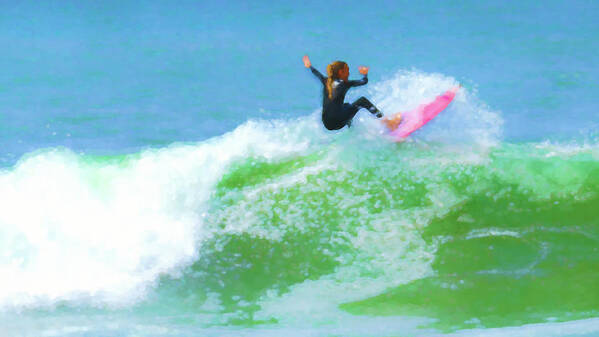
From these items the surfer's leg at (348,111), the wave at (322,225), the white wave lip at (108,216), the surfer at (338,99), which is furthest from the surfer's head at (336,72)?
the white wave lip at (108,216)

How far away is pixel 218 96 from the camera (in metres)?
8.93

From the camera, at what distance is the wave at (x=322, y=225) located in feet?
19.9

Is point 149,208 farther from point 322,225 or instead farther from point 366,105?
point 366,105

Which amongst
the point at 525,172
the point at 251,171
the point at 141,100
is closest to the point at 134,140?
the point at 141,100

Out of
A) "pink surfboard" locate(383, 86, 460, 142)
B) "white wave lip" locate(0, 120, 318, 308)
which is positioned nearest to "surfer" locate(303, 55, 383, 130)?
"pink surfboard" locate(383, 86, 460, 142)

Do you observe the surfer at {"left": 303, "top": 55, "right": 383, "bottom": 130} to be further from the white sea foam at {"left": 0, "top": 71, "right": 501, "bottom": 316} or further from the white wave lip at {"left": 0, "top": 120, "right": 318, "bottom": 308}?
the white wave lip at {"left": 0, "top": 120, "right": 318, "bottom": 308}

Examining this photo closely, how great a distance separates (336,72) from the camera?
6.54 meters

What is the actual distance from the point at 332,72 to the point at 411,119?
3.64 feet

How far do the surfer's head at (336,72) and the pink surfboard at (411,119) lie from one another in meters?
0.90

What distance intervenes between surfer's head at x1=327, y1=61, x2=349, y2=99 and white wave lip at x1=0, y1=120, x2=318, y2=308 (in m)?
1.11

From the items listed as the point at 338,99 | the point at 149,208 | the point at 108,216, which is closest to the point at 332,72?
the point at 338,99

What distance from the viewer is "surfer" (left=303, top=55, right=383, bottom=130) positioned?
6527mm

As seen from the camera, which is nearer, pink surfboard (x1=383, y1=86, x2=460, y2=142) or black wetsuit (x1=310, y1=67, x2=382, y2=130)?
black wetsuit (x1=310, y1=67, x2=382, y2=130)

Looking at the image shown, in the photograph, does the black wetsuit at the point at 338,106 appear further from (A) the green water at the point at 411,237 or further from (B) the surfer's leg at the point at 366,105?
(A) the green water at the point at 411,237
